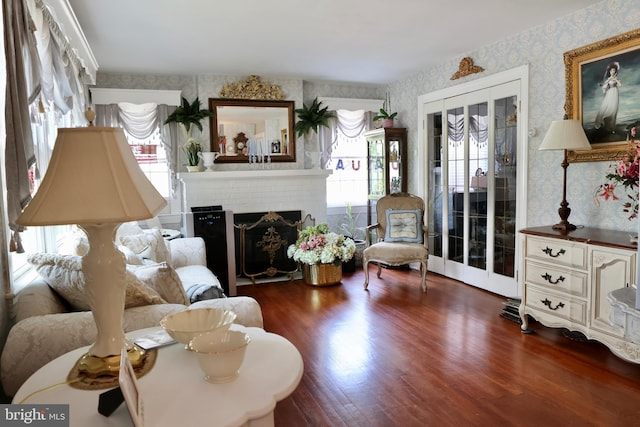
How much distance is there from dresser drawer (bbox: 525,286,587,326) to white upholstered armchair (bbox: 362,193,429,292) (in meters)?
1.42

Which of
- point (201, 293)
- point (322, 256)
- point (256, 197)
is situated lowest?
point (322, 256)

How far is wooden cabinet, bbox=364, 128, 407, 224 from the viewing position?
237 inches

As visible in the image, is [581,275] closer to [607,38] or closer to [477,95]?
[607,38]

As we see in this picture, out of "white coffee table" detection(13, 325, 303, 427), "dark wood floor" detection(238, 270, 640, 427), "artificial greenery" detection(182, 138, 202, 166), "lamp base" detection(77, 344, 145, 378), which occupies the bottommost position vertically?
"dark wood floor" detection(238, 270, 640, 427)

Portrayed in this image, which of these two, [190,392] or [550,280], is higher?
[190,392]

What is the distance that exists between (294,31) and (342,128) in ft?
8.37

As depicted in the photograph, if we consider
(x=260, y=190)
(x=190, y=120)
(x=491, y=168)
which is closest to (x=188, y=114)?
(x=190, y=120)

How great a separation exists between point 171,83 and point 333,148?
7.61ft

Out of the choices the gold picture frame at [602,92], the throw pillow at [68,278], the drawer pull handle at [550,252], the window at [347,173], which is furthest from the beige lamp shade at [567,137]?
the window at [347,173]

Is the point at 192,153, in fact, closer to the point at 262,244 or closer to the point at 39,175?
the point at 262,244

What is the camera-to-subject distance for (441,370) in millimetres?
2893

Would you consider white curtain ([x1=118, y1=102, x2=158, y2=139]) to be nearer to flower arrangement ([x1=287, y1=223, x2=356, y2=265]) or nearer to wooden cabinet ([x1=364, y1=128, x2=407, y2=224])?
flower arrangement ([x1=287, y1=223, x2=356, y2=265])

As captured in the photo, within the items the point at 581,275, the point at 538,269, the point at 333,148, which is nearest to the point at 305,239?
the point at 333,148

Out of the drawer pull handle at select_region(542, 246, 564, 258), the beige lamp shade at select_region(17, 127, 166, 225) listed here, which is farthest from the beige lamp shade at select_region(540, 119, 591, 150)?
the beige lamp shade at select_region(17, 127, 166, 225)
